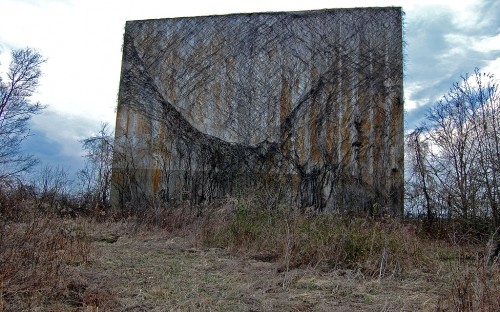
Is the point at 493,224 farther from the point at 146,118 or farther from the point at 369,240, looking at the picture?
the point at 146,118

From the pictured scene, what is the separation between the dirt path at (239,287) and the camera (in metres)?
3.72

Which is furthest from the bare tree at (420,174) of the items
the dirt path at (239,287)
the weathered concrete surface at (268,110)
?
the dirt path at (239,287)

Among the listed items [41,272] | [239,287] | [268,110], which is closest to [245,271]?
[239,287]

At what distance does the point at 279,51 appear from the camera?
11586 millimetres

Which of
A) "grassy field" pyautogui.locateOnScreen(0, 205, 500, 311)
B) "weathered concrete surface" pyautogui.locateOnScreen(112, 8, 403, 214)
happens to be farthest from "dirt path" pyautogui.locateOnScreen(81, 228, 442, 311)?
"weathered concrete surface" pyautogui.locateOnScreen(112, 8, 403, 214)

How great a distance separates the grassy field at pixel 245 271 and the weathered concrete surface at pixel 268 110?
12.3 feet

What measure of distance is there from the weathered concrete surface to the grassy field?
376 cm

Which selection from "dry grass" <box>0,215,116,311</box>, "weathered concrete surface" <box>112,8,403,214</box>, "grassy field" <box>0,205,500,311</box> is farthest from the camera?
"weathered concrete surface" <box>112,8,403,214</box>

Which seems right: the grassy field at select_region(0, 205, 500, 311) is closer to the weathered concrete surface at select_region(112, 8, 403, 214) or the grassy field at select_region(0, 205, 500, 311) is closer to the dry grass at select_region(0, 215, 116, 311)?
the dry grass at select_region(0, 215, 116, 311)

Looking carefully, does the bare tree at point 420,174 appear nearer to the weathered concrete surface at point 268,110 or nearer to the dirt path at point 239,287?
the weathered concrete surface at point 268,110

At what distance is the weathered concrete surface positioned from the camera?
35.0 feet

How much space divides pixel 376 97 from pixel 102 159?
30.6 feet

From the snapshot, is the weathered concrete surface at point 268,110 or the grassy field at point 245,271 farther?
the weathered concrete surface at point 268,110

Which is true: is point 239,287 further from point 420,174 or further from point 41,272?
point 420,174
